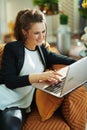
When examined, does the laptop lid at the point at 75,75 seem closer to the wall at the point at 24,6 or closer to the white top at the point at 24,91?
the white top at the point at 24,91

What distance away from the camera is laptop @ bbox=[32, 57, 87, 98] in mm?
1376

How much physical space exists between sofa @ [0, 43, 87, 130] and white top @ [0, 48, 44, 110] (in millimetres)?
74

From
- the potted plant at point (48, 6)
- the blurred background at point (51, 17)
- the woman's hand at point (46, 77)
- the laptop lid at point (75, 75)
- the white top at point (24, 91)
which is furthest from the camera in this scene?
the blurred background at point (51, 17)

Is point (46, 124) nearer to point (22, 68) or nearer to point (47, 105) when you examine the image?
point (47, 105)

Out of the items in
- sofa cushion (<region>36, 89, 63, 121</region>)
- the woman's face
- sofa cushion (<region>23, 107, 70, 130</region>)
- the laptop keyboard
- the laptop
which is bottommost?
sofa cushion (<region>23, 107, 70, 130</region>)

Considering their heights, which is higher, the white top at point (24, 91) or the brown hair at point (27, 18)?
the brown hair at point (27, 18)

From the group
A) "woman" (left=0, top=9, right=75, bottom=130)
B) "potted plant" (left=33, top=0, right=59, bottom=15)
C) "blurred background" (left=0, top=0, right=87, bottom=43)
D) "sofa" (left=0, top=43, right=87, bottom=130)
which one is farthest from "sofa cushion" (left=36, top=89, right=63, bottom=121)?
"blurred background" (left=0, top=0, right=87, bottom=43)

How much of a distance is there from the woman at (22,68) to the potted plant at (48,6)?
1.13m

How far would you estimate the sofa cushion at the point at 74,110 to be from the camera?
1.58 metres

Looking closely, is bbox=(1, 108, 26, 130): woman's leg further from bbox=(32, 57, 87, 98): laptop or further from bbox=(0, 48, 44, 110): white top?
bbox=(32, 57, 87, 98): laptop

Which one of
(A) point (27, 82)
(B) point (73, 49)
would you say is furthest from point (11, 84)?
(B) point (73, 49)

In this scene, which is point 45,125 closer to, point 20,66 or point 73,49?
point 20,66

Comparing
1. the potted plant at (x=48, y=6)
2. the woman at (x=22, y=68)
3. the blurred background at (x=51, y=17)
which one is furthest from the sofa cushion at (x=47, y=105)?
the blurred background at (x=51, y=17)

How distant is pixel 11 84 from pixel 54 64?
1.40 feet
